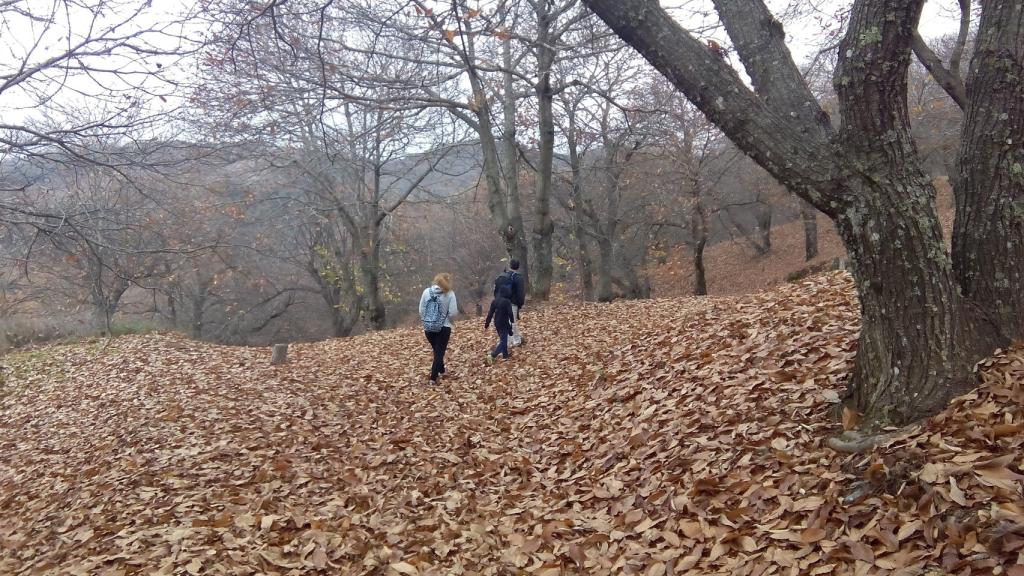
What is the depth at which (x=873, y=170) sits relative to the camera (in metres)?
3.45

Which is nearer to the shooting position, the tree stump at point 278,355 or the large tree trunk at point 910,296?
the large tree trunk at point 910,296

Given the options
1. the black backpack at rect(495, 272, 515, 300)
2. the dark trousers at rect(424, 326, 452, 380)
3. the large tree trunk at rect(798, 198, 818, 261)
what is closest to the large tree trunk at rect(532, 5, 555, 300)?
the black backpack at rect(495, 272, 515, 300)

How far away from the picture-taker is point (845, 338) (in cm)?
516

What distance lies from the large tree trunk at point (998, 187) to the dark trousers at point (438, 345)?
20.3ft

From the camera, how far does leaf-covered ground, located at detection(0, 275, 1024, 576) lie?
3125 millimetres

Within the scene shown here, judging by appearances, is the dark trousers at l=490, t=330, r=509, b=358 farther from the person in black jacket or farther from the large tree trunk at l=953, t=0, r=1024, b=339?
the large tree trunk at l=953, t=0, r=1024, b=339

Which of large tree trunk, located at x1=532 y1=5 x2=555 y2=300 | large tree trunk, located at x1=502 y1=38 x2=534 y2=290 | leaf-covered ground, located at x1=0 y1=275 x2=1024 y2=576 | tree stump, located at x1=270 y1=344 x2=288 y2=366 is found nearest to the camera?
leaf-covered ground, located at x1=0 y1=275 x2=1024 y2=576

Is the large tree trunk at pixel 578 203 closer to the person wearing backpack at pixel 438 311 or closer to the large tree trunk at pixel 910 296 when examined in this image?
the person wearing backpack at pixel 438 311

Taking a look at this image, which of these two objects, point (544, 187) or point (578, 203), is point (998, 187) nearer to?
point (544, 187)

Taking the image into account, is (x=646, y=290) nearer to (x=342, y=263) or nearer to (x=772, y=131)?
(x=342, y=263)

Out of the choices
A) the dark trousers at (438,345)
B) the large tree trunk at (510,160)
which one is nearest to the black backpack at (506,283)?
the dark trousers at (438,345)

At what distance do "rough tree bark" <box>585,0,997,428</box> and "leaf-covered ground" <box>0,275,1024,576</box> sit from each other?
0.29 m

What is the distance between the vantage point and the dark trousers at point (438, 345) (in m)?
8.59

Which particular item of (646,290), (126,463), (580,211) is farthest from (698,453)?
(646,290)
